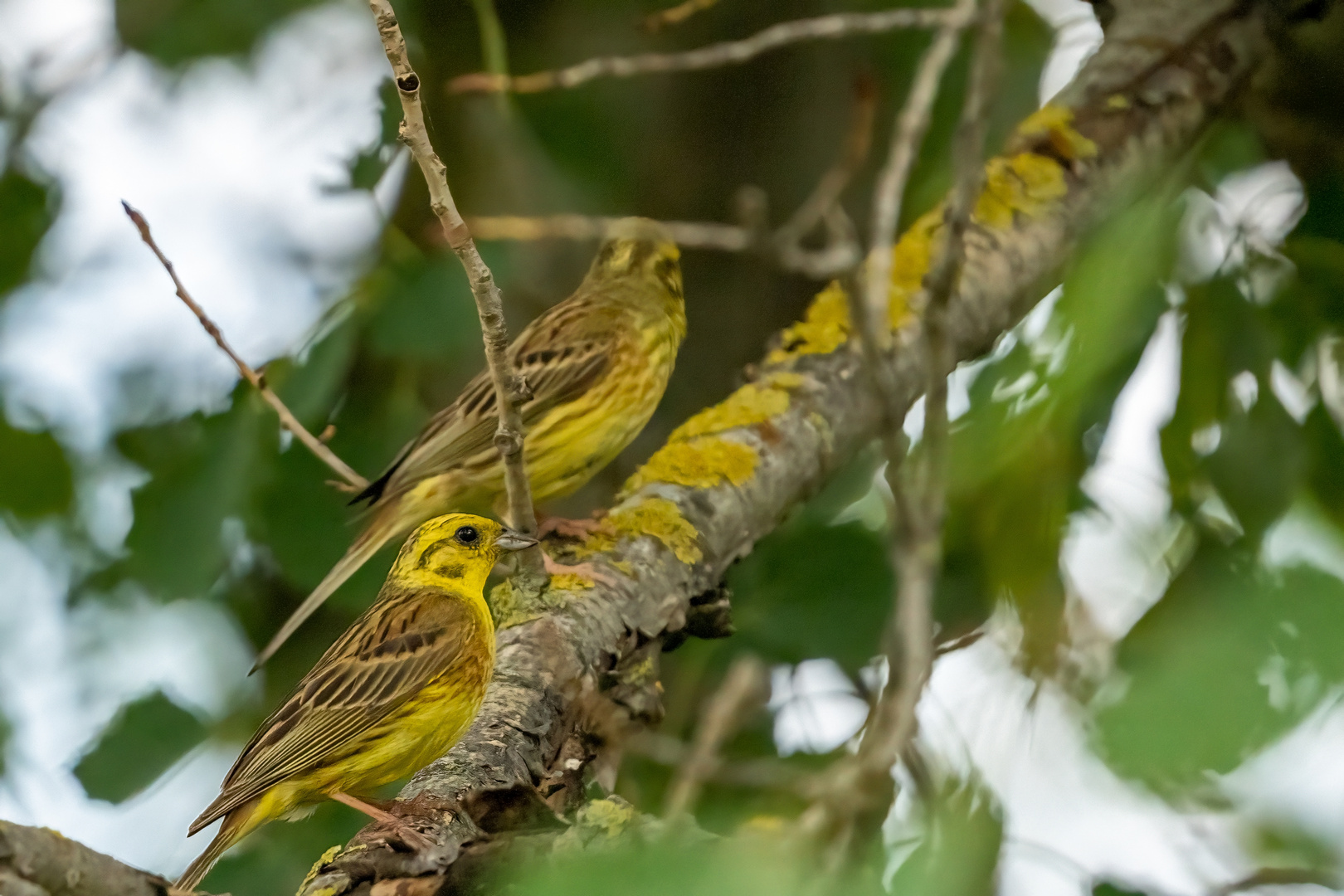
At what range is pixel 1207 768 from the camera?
56.2 inches

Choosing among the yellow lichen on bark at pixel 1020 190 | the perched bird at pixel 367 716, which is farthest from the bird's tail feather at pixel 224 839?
the yellow lichen on bark at pixel 1020 190

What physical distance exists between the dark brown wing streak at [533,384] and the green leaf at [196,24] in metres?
1.19

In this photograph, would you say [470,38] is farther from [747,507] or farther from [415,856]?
[415,856]

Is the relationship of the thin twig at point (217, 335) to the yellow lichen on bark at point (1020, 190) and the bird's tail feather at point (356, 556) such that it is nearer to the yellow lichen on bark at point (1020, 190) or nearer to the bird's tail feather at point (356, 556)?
the bird's tail feather at point (356, 556)

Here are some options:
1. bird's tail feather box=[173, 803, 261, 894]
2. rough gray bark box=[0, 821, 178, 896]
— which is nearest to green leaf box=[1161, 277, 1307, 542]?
bird's tail feather box=[173, 803, 261, 894]

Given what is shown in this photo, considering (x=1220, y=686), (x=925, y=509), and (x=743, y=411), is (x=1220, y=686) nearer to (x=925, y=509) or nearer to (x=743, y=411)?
(x=925, y=509)

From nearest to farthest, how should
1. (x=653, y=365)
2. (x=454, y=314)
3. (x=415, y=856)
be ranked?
(x=415, y=856) < (x=454, y=314) < (x=653, y=365)

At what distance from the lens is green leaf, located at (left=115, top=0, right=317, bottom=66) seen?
366 cm

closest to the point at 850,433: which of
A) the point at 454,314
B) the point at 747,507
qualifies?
the point at 747,507

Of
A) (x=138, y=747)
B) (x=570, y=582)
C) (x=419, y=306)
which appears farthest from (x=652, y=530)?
(x=138, y=747)

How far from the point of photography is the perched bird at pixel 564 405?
3.63 m

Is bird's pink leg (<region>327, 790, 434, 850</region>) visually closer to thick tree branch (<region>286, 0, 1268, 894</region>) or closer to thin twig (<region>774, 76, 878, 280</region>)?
thick tree branch (<region>286, 0, 1268, 894</region>)

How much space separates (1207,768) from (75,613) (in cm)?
344

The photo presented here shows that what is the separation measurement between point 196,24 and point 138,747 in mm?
2078
